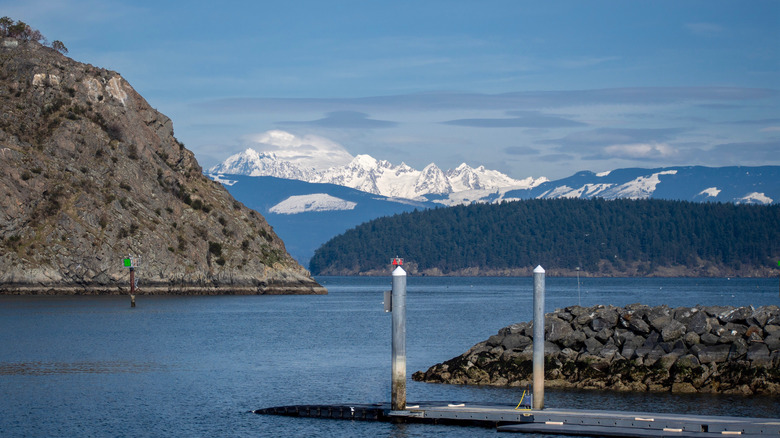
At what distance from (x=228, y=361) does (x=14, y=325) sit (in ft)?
106

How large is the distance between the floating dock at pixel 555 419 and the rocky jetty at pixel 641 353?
8.46m

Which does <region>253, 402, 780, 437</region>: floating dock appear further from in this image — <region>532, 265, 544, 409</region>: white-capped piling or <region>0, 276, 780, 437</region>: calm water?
<region>532, 265, 544, 409</region>: white-capped piling

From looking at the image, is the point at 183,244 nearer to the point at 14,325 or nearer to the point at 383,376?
the point at 14,325

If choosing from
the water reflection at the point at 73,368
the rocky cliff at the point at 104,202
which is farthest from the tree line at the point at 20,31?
the water reflection at the point at 73,368

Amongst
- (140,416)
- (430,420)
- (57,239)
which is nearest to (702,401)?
(430,420)

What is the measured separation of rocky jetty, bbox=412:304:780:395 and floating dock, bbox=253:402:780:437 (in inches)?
333

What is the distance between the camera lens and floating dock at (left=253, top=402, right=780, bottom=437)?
29516 mm

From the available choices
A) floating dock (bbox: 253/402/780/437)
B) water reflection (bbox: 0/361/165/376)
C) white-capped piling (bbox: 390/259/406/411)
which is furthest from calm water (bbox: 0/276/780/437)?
white-capped piling (bbox: 390/259/406/411)

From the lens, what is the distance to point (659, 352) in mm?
41594

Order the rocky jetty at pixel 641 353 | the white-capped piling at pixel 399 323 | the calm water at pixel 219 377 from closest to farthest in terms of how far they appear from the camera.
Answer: the white-capped piling at pixel 399 323
the calm water at pixel 219 377
the rocky jetty at pixel 641 353

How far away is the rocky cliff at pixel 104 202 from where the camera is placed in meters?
136

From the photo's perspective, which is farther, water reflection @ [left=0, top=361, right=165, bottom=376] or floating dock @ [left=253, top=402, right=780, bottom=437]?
water reflection @ [left=0, top=361, right=165, bottom=376]

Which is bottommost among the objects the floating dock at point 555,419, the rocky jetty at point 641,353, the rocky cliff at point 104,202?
the floating dock at point 555,419

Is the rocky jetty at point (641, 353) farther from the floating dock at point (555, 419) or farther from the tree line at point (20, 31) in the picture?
the tree line at point (20, 31)
